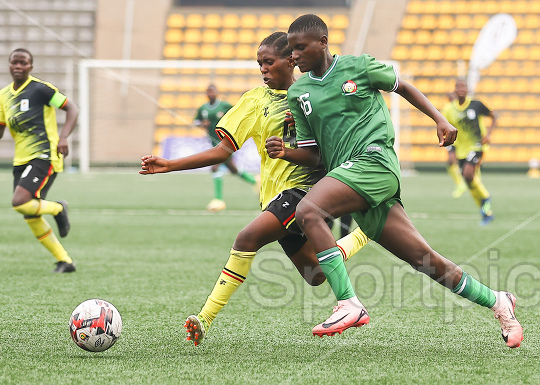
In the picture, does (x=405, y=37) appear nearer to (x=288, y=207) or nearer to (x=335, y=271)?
(x=288, y=207)

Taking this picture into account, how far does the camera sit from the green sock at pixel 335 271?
381 cm

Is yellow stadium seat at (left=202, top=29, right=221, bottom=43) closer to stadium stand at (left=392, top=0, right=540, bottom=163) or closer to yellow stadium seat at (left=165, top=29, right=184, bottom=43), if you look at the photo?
yellow stadium seat at (left=165, top=29, right=184, bottom=43)

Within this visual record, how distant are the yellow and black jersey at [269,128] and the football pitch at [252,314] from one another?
88 centimetres

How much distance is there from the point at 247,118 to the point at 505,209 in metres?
10.8

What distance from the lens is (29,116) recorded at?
23.3 ft

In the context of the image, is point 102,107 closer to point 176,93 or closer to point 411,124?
point 176,93

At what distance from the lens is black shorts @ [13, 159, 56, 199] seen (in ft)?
22.8

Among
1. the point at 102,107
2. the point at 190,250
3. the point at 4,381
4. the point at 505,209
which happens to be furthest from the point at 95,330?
the point at 102,107

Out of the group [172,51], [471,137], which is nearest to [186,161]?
[471,137]

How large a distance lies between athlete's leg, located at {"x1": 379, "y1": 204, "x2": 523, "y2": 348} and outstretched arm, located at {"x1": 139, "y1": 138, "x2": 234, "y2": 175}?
98 centimetres

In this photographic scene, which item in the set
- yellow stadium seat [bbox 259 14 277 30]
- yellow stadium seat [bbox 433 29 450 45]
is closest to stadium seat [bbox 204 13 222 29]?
yellow stadium seat [bbox 259 14 277 30]

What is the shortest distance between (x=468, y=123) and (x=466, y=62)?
20.0 meters

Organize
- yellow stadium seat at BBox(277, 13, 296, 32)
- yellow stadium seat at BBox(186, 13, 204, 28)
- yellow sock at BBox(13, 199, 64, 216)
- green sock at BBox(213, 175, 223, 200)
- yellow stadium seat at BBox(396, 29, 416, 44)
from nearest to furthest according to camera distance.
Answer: yellow sock at BBox(13, 199, 64, 216), green sock at BBox(213, 175, 223, 200), yellow stadium seat at BBox(396, 29, 416, 44), yellow stadium seat at BBox(277, 13, 296, 32), yellow stadium seat at BBox(186, 13, 204, 28)

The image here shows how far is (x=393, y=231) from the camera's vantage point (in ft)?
12.9
